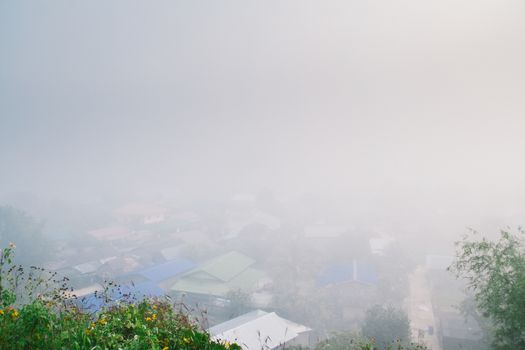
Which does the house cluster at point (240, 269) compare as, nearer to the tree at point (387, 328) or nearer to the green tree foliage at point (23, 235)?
the green tree foliage at point (23, 235)

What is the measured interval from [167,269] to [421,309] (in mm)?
21335

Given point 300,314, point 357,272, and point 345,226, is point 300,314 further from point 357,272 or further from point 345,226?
point 345,226

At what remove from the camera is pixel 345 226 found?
1850 inches

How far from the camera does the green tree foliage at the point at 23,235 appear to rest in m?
33.3

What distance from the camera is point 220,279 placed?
93.4ft

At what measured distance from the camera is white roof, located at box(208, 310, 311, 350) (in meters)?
15.3

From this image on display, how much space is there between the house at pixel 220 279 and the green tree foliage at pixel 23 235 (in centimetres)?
1532

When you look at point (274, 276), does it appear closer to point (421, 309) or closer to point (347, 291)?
point (347, 291)

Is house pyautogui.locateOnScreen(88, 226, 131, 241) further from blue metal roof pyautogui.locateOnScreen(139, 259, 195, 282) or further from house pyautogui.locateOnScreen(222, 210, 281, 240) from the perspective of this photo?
house pyautogui.locateOnScreen(222, 210, 281, 240)

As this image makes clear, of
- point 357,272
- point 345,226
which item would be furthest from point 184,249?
point 345,226

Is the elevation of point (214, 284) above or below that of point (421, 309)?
above

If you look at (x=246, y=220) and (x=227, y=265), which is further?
(x=246, y=220)

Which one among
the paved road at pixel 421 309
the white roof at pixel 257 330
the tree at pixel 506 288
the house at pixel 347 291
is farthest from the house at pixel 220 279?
the tree at pixel 506 288

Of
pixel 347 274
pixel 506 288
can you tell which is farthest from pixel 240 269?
pixel 506 288
